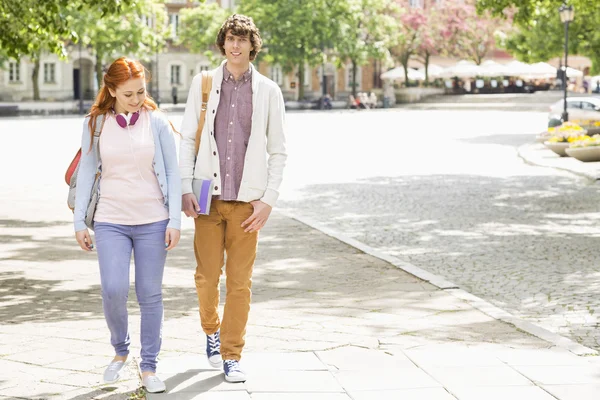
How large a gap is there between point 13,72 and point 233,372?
7224cm

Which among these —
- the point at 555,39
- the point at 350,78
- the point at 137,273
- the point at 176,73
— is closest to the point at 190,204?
the point at 137,273

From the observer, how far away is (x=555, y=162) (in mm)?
25078

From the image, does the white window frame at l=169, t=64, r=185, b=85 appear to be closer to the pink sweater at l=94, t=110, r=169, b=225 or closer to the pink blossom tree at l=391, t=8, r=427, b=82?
the pink blossom tree at l=391, t=8, r=427, b=82

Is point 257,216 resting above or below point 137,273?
above

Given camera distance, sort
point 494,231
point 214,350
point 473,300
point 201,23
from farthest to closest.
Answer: point 201,23 → point 494,231 → point 473,300 → point 214,350

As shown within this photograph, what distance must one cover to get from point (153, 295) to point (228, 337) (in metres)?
0.50

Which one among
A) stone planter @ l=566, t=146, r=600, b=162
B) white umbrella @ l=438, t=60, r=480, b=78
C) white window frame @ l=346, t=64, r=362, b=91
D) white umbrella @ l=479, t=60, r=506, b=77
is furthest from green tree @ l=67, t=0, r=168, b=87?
stone planter @ l=566, t=146, r=600, b=162

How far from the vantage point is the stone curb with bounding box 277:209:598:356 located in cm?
741

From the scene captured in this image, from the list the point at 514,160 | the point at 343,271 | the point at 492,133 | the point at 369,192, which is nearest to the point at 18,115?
the point at 492,133

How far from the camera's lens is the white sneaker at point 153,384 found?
5.89 metres

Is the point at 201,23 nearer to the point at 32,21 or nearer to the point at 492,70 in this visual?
the point at 492,70

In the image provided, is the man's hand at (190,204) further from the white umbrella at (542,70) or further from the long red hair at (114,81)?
the white umbrella at (542,70)

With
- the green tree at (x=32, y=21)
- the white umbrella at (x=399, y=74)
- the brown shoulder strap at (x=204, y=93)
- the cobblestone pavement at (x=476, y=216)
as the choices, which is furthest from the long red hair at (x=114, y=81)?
the white umbrella at (x=399, y=74)

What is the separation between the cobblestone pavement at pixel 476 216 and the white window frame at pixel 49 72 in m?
48.4
